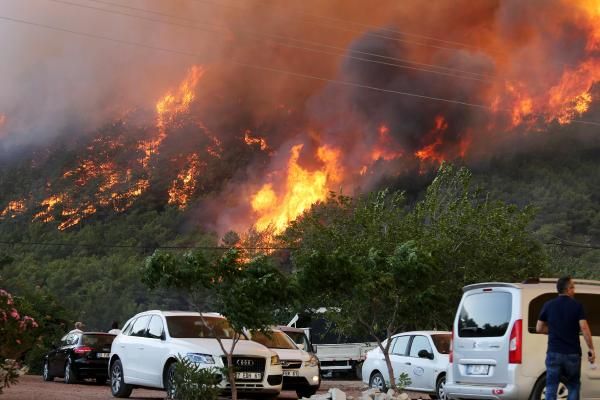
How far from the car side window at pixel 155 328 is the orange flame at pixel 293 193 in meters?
60.0

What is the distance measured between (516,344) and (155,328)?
818 cm

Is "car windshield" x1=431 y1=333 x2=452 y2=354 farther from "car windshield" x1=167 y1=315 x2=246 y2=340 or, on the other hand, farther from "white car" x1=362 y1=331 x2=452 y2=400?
"car windshield" x1=167 y1=315 x2=246 y2=340

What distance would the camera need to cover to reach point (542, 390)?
1249cm

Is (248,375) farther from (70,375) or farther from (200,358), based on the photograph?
(70,375)

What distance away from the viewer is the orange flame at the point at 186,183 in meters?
134

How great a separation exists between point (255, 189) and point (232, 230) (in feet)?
14.5

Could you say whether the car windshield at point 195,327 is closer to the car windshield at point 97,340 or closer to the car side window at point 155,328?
the car side window at point 155,328

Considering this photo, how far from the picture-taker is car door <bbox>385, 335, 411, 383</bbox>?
68.7 feet

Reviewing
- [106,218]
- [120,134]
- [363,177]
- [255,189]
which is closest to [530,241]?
[363,177]

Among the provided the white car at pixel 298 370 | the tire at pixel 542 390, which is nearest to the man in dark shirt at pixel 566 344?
the tire at pixel 542 390

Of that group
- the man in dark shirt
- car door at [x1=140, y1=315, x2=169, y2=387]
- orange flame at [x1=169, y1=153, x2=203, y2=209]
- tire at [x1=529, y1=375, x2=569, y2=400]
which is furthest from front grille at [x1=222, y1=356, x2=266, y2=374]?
orange flame at [x1=169, y1=153, x2=203, y2=209]

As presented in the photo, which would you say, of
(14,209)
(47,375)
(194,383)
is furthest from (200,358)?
(14,209)

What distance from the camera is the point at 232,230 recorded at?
9088 centimetres

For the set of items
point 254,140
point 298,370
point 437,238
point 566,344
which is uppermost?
point 254,140
